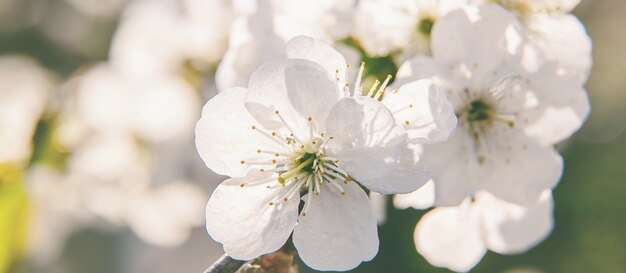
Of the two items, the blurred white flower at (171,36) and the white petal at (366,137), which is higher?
the white petal at (366,137)

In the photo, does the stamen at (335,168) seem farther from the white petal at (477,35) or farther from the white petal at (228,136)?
the white petal at (477,35)

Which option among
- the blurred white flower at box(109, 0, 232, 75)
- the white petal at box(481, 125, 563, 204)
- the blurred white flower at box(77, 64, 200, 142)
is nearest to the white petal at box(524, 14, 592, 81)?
the white petal at box(481, 125, 563, 204)

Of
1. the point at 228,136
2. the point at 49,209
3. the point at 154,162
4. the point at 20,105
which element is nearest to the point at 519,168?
the point at 228,136

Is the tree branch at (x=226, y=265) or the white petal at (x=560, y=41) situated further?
the white petal at (x=560, y=41)

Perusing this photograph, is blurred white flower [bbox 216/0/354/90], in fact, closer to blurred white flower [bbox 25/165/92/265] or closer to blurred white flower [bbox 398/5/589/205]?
blurred white flower [bbox 398/5/589/205]

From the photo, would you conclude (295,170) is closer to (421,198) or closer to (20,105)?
(421,198)

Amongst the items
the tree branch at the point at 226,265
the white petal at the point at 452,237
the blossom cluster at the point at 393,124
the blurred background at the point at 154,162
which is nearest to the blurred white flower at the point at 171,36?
the blurred background at the point at 154,162
